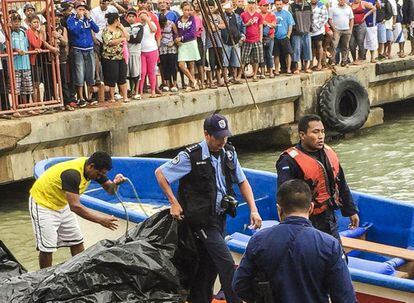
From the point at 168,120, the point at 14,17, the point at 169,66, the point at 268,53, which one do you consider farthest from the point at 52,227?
the point at 268,53

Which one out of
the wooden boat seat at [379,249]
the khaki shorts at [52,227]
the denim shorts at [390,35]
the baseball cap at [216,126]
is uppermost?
the denim shorts at [390,35]

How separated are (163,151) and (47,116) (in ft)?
9.71

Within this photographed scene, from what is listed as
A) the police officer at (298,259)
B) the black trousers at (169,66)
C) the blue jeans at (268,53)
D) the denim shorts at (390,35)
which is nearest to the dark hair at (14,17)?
the black trousers at (169,66)

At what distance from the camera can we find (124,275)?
22.5 feet

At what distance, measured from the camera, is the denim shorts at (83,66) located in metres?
13.6

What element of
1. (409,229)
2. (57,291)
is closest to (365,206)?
(409,229)

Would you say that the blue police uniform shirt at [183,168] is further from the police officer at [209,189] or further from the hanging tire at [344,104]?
the hanging tire at [344,104]

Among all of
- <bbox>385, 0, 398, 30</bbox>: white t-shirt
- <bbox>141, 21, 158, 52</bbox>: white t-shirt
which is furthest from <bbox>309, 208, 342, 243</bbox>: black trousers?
<bbox>385, 0, 398, 30</bbox>: white t-shirt

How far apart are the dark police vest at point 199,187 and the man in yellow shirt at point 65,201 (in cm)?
93

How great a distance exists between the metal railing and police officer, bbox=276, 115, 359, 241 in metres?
6.91

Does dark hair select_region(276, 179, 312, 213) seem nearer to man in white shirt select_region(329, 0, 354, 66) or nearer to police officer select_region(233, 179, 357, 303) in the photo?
police officer select_region(233, 179, 357, 303)

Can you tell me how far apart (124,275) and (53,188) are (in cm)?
150

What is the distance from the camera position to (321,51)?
1795 centimetres

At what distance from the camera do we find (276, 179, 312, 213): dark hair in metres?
4.77
